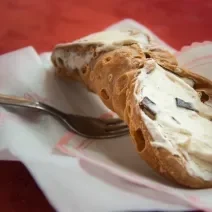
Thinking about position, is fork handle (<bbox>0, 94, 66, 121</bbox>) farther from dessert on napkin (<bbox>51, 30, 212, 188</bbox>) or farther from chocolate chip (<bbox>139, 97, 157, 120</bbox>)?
chocolate chip (<bbox>139, 97, 157, 120</bbox>)

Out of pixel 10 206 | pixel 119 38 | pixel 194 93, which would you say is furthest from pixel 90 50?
pixel 10 206

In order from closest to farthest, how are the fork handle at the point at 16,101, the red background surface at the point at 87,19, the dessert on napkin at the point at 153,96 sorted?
the dessert on napkin at the point at 153,96 → the fork handle at the point at 16,101 → the red background surface at the point at 87,19

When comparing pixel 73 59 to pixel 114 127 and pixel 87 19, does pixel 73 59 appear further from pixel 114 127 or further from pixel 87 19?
pixel 87 19

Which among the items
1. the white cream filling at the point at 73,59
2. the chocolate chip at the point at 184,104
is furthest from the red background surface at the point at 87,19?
the chocolate chip at the point at 184,104

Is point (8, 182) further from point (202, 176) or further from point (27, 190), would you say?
point (202, 176)

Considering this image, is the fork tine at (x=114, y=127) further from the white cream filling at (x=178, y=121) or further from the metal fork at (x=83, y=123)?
the white cream filling at (x=178, y=121)

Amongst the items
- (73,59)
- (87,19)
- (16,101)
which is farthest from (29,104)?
(87,19)
